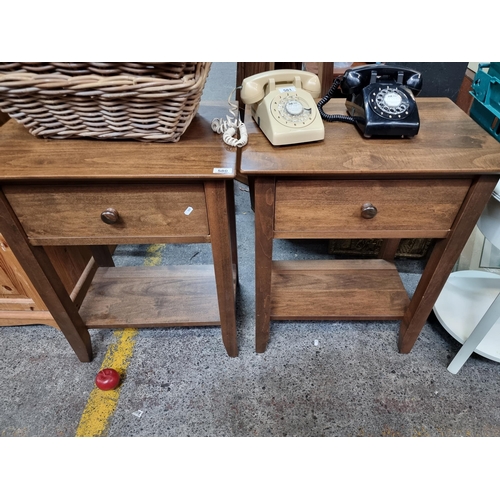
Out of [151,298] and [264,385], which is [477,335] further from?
[151,298]

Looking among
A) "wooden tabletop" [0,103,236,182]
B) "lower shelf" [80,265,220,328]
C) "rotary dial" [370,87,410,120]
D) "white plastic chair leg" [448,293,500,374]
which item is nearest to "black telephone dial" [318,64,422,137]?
"rotary dial" [370,87,410,120]

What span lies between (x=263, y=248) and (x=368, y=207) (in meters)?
0.28

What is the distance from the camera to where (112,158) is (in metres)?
0.77

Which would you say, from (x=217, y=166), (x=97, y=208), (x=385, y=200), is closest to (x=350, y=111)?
(x=385, y=200)

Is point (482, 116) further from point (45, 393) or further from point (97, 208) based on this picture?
point (45, 393)

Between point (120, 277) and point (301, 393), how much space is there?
0.79 m

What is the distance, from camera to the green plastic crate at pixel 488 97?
94 cm

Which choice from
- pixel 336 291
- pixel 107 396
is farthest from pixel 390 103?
pixel 107 396

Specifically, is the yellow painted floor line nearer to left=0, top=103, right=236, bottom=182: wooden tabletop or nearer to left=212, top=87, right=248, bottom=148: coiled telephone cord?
left=0, top=103, right=236, bottom=182: wooden tabletop

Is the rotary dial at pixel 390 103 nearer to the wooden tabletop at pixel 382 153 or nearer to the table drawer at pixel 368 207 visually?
the wooden tabletop at pixel 382 153

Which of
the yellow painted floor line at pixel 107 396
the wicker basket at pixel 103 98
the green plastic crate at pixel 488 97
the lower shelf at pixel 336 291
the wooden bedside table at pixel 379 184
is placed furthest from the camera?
the lower shelf at pixel 336 291

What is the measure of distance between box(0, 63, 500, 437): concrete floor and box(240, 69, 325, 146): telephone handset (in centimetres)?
80

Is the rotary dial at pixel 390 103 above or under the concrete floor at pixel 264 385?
above

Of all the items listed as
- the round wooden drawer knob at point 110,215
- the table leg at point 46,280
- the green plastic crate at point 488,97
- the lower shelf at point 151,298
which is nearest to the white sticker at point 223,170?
the round wooden drawer knob at point 110,215
